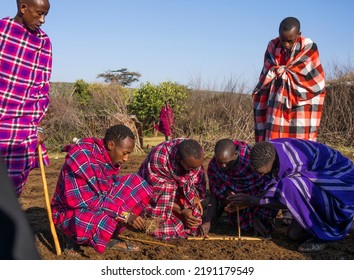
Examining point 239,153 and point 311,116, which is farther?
point 311,116

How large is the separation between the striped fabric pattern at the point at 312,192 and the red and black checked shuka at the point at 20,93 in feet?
6.52

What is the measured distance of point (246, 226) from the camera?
4727 millimetres

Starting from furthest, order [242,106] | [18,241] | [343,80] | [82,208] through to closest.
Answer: [343,80]
[242,106]
[82,208]
[18,241]

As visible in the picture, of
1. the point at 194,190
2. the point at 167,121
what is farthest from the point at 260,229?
the point at 167,121

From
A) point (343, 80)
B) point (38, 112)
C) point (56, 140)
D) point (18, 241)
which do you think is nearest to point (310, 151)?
point (38, 112)

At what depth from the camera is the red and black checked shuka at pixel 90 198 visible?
3871 mm

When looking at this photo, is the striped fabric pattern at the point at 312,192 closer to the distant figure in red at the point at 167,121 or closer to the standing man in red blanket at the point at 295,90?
the standing man in red blanket at the point at 295,90

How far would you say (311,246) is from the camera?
4.12 meters

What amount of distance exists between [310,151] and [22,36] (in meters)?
2.56

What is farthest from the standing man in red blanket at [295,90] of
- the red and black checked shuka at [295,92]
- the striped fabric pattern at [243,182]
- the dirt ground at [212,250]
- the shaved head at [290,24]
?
the dirt ground at [212,250]

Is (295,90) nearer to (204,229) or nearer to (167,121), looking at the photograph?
(204,229)

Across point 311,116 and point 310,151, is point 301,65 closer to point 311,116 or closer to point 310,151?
point 311,116

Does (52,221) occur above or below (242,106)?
below

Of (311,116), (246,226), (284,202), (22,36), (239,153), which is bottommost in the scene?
(246,226)
